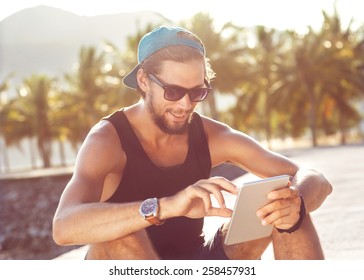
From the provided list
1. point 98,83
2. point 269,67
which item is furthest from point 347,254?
point 98,83

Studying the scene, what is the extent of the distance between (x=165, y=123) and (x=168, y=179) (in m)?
0.21

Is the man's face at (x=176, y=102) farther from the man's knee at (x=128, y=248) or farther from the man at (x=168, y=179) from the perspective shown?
the man's knee at (x=128, y=248)

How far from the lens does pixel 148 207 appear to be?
162 cm

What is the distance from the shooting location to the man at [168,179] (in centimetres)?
164

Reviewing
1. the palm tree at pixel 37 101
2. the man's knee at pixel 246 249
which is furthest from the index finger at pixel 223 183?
the palm tree at pixel 37 101

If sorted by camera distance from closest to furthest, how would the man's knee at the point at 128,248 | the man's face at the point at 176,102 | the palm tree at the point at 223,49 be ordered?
the man's knee at the point at 128,248 → the man's face at the point at 176,102 → the palm tree at the point at 223,49

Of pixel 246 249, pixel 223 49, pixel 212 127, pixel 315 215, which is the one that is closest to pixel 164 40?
pixel 212 127

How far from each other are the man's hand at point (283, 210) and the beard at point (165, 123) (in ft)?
1.62

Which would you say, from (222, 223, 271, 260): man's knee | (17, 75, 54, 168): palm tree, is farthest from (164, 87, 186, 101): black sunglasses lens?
(17, 75, 54, 168): palm tree

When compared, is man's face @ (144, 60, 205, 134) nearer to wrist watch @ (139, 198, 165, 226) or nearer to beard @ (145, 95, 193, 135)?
beard @ (145, 95, 193, 135)

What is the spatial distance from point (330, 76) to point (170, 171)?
19062 millimetres

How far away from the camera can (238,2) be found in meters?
3.86

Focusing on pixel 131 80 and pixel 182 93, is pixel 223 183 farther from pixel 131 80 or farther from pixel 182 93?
pixel 131 80

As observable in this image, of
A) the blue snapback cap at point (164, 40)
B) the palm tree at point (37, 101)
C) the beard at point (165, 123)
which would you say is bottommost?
the palm tree at point (37, 101)
